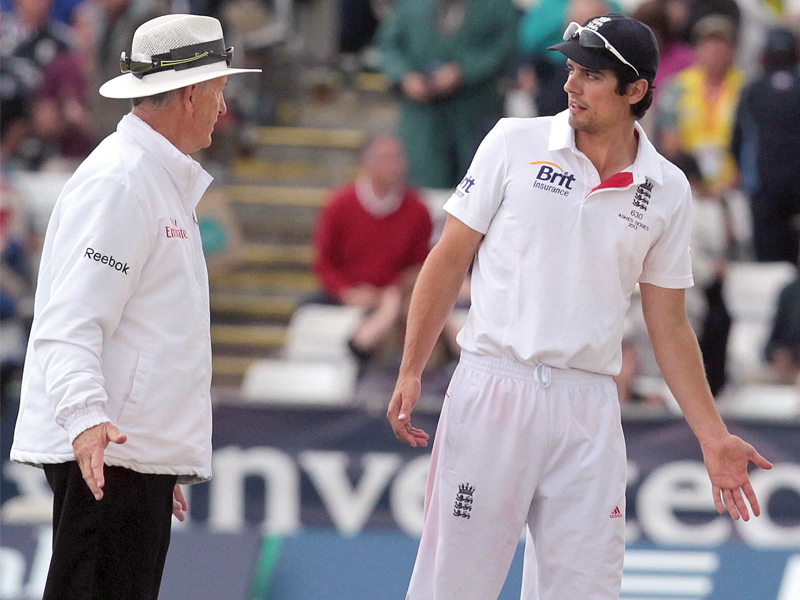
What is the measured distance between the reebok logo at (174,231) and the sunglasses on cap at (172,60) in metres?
0.38

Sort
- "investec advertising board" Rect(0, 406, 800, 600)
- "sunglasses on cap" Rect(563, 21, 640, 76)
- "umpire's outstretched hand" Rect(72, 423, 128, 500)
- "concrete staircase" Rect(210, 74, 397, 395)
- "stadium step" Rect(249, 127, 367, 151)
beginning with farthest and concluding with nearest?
"stadium step" Rect(249, 127, 367, 151)
"concrete staircase" Rect(210, 74, 397, 395)
"investec advertising board" Rect(0, 406, 800, 600)
"sunglasses on cap" Rect(563, 21, 640, 76)
"umpire's outstretched hand" Rect(72, 423, 128, 500)

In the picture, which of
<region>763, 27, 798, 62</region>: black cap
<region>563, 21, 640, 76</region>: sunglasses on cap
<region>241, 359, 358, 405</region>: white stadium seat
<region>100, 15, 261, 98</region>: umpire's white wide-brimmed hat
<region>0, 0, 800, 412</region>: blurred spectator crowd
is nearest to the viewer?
<region>100, 15, 261, 98</region>: umpire's white wide-brimmed hat

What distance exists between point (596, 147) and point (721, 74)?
552cm

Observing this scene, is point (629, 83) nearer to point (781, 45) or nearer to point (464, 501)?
point (464, 501)

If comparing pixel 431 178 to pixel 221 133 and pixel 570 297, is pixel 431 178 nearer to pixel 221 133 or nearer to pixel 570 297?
pixel 221 133

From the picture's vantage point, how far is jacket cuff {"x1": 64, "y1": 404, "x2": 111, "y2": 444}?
9.57 ft

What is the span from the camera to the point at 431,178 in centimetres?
886

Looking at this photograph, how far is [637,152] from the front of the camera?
3.53m

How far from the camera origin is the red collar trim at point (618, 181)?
11.2 ft

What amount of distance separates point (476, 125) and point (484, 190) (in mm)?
5312

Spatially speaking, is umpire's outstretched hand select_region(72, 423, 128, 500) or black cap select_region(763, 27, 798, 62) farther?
black cap select_region(763, 27, 798, 62)

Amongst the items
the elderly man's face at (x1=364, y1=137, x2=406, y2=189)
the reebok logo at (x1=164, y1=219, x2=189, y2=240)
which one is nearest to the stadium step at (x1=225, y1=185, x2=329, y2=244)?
the elderly man's face at (x1=364, y1=137, x2=406, y2=189)

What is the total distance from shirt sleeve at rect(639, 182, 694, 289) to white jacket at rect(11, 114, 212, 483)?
123 cm

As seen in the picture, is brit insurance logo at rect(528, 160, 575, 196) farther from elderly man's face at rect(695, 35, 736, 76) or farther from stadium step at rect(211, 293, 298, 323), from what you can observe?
stadium step at rect(211, 293, 298, 323)
